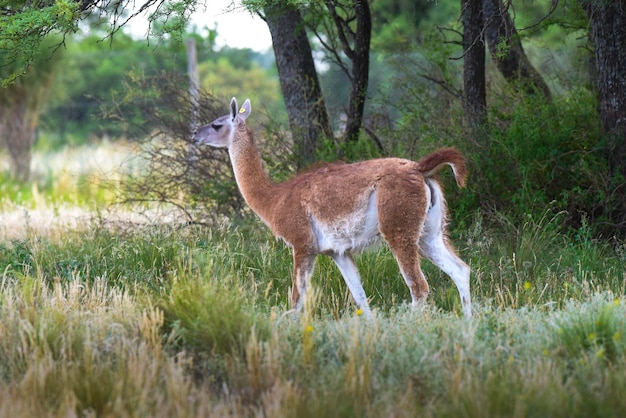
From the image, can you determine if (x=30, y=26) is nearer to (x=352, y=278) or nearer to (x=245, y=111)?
(x=245, y=111)

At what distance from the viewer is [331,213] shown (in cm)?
831

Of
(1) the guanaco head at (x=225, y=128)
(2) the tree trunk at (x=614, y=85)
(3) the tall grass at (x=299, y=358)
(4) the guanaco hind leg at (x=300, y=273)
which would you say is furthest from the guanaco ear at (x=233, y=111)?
(2) the tree trunk at (x=614, y=85)

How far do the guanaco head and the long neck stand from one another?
0.29 ft

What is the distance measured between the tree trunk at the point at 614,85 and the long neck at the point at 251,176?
3910 millimetres

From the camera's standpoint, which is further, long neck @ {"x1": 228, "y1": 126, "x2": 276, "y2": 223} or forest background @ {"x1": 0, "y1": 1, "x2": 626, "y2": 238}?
forest background @ {"x1": 0, "y1": 1, "x2": 626, "y2": 238}

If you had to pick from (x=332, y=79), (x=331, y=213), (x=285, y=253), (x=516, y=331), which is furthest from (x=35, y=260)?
(x=332, y=79)

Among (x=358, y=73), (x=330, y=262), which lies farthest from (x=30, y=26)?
(x=358, y=73)

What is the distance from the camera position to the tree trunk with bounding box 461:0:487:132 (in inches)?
457

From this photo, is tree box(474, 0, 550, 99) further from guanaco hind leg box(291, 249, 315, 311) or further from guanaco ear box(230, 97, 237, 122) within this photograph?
guanaco hind leg box(291, 249, 315, 311)

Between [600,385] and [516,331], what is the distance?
1.27 m

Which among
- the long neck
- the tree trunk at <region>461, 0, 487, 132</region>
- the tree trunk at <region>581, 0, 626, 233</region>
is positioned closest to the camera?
the long neck

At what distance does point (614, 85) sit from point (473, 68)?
6.03 feet

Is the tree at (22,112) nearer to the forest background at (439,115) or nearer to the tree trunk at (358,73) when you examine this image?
the forest background at (439,115)

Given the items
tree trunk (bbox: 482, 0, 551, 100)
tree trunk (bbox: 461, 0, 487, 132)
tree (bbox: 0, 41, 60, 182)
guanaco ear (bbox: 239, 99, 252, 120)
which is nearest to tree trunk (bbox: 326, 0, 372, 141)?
tree trunk (bbox: 461, 0, 487, 132)
